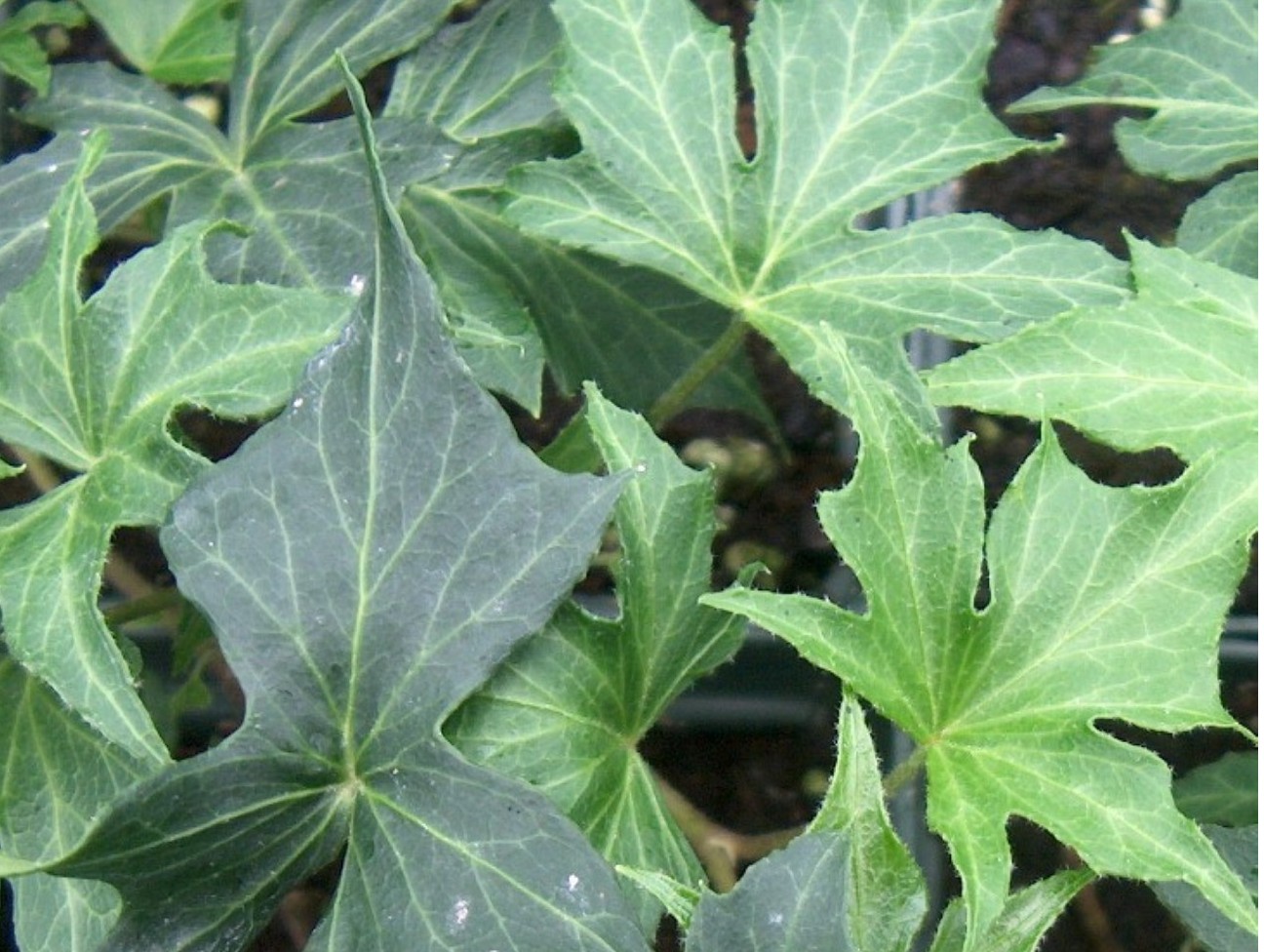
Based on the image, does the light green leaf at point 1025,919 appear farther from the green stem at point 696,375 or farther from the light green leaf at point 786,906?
the green stem at point 696,375

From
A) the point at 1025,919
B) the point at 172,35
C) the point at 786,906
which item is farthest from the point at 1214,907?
the point at 172,35

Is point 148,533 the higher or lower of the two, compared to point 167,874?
lower

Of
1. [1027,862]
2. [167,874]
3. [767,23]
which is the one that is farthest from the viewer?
[1027,862]

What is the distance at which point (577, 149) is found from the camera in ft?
2.45

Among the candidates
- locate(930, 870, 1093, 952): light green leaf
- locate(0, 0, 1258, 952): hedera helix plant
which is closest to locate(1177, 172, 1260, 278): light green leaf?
locate(0, 0, 1258, 952): hedera helix plant

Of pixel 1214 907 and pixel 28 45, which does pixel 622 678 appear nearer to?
pixel 1214 907

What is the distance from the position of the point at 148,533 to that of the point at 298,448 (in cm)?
58

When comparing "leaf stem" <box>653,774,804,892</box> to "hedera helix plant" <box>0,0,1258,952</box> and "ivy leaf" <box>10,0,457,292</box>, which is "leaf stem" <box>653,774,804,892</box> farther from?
"ivy leaf" <box>10,0,457,292</box>

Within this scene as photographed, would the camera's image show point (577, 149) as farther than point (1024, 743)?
Yes

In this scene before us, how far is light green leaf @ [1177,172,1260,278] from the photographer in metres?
0.72

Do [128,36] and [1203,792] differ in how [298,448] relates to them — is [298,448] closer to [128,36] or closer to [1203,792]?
[128,36]

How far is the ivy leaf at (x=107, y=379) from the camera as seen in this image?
21.4 inches

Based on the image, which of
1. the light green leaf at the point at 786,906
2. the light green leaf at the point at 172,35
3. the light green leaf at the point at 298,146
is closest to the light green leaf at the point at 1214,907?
the light green leaf at the point at 786,906

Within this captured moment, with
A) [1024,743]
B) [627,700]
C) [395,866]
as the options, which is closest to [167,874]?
[395,866]
